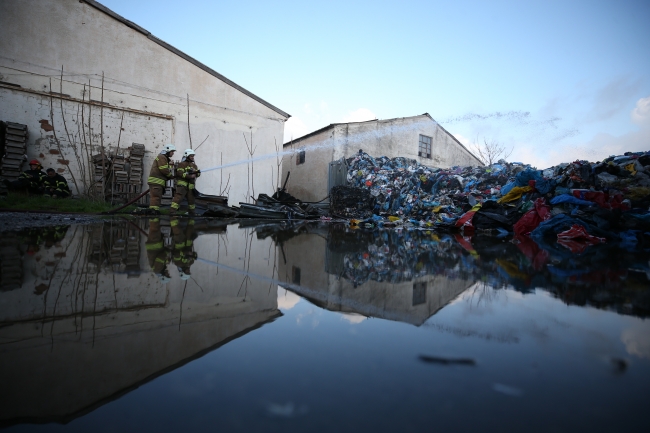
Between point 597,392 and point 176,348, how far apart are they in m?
1.08

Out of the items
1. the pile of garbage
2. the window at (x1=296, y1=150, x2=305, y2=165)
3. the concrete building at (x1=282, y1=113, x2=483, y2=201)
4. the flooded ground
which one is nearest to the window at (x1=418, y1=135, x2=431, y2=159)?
the concrete building at (x1=282, y1=113, x2=483, y2=201)

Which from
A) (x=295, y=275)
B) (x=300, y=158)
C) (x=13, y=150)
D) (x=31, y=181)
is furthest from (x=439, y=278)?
(x=300, y=158)

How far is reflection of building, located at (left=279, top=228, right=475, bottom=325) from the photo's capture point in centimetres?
138

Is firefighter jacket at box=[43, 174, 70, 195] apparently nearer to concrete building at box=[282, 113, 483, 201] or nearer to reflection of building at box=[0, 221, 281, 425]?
reflection of building at box=[0, 221, 281, 425]

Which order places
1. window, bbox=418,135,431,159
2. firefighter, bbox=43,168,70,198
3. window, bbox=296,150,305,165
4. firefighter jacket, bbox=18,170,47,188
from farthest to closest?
window, bbox=296,150,305,165, window, bbox=418,135,431,159, firefighter, bbox=43,168,70,198, firefighter jacket, bbox=18,170,47,188

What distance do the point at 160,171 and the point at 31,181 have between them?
330 cm

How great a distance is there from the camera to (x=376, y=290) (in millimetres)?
1731

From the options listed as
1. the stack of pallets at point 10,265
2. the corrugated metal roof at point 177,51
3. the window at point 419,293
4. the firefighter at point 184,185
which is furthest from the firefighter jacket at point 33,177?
the window at point 419,293

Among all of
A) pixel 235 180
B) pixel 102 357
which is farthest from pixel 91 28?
pixel 102 357

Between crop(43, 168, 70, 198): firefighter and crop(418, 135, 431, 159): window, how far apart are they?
1437cm

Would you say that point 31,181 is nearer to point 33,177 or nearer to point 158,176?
point 33,177

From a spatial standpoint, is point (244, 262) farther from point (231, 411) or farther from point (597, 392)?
point (597, 392)

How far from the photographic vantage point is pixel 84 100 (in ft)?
32.8

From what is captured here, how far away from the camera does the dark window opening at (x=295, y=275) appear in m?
1.90
